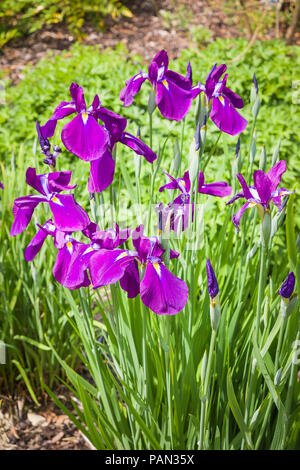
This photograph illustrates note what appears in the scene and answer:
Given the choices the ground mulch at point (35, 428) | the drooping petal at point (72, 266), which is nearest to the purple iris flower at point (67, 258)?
the drooping petal at point (72, 266)

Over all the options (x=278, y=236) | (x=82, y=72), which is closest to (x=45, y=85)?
(x=82, y=72)

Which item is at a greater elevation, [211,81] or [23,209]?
[211,81]

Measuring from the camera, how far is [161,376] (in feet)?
4.28

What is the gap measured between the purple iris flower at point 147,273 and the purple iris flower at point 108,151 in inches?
5.6

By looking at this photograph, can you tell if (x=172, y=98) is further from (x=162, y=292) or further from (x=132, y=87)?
(x=162, y=292)

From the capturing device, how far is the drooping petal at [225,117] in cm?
126

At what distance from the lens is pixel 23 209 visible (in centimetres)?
116

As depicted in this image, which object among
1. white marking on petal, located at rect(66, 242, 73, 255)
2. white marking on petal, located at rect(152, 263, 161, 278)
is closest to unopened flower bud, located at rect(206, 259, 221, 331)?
white marking on petal, located at rect(152, 263, 161, 278)

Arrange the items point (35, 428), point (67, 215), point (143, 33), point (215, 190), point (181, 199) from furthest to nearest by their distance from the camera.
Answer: point (143, 33) < point (35, 428) < point (215, 190) < point (181, 199) < point (67, 215)

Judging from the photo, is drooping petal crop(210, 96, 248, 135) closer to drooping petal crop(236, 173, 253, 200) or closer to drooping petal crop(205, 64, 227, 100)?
drooping petal crop(205, 64, 227, 100)

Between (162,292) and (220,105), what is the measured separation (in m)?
0.58

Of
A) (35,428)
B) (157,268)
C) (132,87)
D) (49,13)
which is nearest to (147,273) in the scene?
(157,268)

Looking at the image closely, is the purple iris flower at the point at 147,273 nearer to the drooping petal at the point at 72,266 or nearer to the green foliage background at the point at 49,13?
the drooping petal at the point at 72,266

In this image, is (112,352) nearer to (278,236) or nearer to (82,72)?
(278,236)
